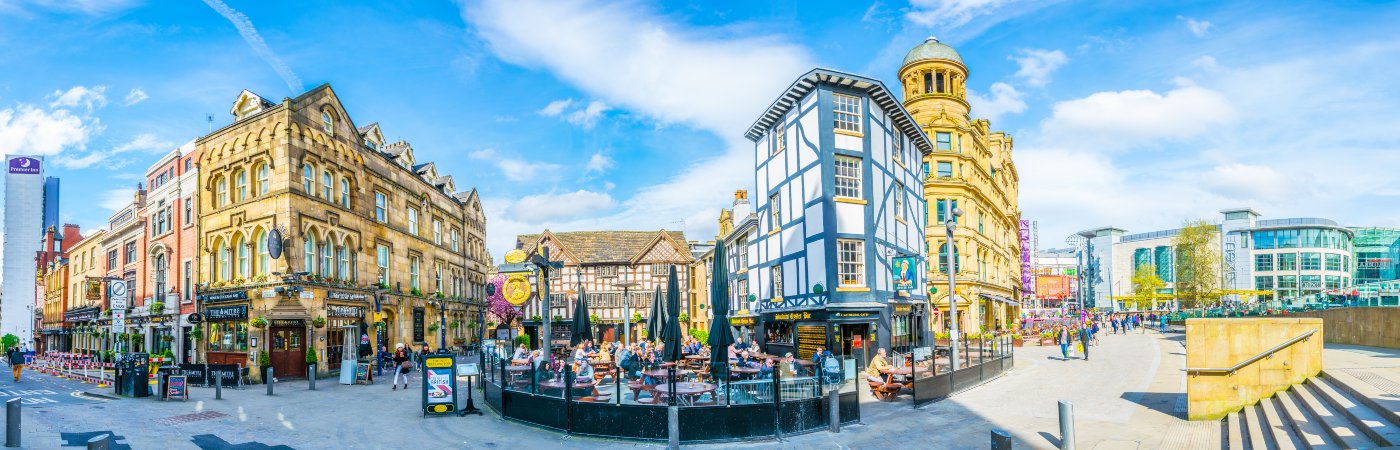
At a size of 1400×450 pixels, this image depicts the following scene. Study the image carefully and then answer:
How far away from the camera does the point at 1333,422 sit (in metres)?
9.84

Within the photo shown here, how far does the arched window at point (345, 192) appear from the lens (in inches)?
1171

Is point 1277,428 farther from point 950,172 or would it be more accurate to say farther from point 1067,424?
point 950,172

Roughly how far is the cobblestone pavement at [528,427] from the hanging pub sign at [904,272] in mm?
6155

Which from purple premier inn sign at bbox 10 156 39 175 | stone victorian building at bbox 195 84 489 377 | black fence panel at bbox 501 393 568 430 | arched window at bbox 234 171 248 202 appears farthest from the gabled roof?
purple premier inn sign at bbox 10 156 39 175

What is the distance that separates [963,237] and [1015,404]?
24854 millimetres

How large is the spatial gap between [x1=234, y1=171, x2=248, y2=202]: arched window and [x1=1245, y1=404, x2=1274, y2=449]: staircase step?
98.0 feet

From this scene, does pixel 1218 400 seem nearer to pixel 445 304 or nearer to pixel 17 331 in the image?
pixel 445 304

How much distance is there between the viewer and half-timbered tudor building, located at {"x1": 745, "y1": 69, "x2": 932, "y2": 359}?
28062 mm

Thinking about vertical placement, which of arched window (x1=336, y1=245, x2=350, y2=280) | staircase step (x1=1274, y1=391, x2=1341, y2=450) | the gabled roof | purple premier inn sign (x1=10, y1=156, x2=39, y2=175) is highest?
purple premier inn sign (x1=10, y1=156, x2=39, y2=175)

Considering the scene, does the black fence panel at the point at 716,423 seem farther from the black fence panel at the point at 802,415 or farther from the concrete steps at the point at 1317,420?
the concrete steps at the point at 1317,420

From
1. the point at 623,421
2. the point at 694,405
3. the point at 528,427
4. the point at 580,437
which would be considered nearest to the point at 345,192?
the point at 528,427

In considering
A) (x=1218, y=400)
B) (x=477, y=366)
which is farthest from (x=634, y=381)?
(x=1218, y=400)

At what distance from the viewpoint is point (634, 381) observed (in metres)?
13.5

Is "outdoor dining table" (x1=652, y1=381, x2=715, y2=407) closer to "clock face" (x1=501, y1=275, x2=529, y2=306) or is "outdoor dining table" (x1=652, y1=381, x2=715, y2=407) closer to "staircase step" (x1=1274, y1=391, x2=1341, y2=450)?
"staircase step" (x1=1274, y1=391, x2=1341, y2=450)
